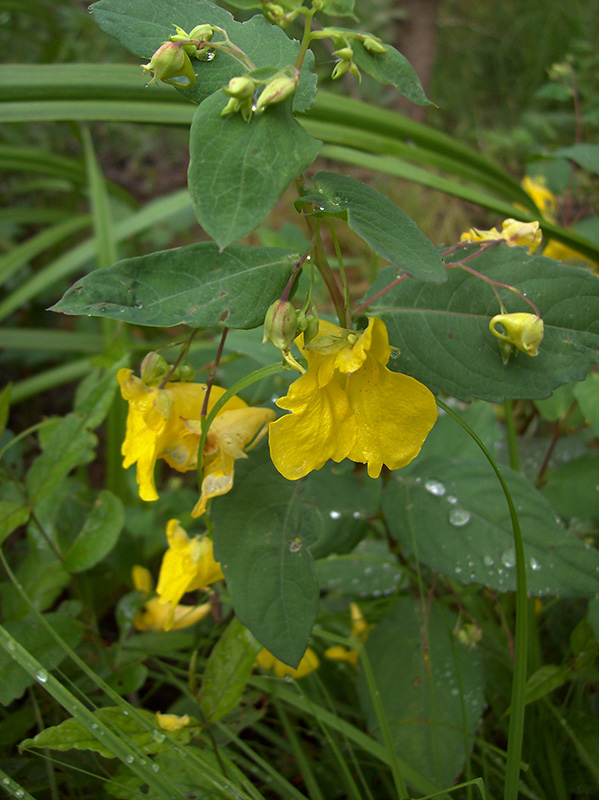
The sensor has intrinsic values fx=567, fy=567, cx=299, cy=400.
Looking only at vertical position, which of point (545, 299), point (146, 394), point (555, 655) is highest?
point (545, 299)

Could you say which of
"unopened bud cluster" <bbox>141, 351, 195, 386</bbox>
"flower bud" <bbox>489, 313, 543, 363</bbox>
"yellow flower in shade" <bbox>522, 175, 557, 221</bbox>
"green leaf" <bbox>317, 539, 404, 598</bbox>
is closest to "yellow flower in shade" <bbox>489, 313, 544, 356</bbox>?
"flower bud" <bbox>489, 313, 543, 363</bbox>

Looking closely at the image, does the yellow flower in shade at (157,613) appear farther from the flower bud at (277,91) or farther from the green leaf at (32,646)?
the flower bud at (277,91)

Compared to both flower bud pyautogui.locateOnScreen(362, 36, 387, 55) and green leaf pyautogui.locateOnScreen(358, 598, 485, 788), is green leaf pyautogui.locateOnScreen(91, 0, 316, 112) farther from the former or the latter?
green leaf pyautogui.locateOnScreen(358, 598, 485, 788)

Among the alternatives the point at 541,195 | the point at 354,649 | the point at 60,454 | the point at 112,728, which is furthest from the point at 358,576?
the point at 541,195

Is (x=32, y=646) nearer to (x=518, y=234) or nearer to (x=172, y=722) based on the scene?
(x=172, y=722)

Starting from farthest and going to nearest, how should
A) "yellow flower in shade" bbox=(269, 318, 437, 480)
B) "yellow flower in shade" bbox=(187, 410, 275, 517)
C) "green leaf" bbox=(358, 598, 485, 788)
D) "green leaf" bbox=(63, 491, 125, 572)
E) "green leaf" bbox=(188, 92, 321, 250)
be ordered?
1. "green leaf" bbox=(63, 491, 125, 572)
2. "green leaf" bbox=(358, 598, 485, 788)
3. "yellow flower in shade" bbox=(187, 410, 275, 517)
4. "yellow flower in shade" bbox=(269, 318, 437, 480)
5. "green leaf" bbox=(188, 92, 321, 250)

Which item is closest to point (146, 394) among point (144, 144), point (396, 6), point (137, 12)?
point (137, 12)

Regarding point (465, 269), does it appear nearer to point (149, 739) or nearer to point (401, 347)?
point (401, 347)
